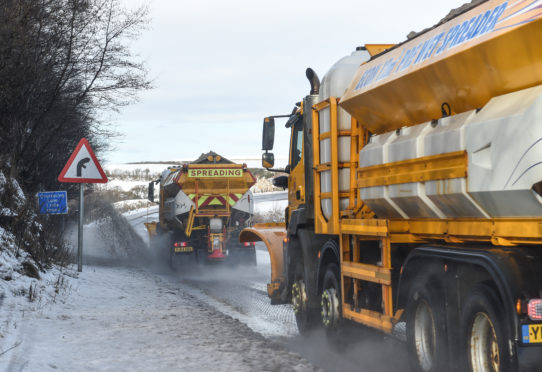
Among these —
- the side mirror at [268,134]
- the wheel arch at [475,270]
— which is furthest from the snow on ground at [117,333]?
the side mirror at [268,134]

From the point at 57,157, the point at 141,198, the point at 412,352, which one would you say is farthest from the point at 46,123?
the point at 141,198

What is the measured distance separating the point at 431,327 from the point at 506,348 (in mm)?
1260

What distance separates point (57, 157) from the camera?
76.1ft

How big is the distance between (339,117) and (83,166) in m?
6.95

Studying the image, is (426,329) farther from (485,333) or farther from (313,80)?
(313,80)

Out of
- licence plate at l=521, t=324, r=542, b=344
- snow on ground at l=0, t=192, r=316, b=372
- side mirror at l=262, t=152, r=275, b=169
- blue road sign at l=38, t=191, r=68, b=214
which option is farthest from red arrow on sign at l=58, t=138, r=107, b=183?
licence plate at l=521, t=324, r=542, b=344

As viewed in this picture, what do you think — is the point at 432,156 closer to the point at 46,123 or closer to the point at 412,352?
the point at 412,352

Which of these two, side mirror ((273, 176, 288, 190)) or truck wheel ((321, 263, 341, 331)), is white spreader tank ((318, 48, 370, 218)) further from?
side mirror ((273, 176, 288, 190))

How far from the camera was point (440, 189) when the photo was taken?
5293 millimetres

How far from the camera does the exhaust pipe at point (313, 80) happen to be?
28.2 feet

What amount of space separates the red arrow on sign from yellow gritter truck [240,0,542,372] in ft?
19.9

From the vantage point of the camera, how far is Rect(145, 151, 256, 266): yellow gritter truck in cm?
1995

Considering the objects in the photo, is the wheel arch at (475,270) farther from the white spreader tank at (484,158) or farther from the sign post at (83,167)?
the sign post at (83,167)

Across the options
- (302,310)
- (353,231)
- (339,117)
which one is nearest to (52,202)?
(302,310)
